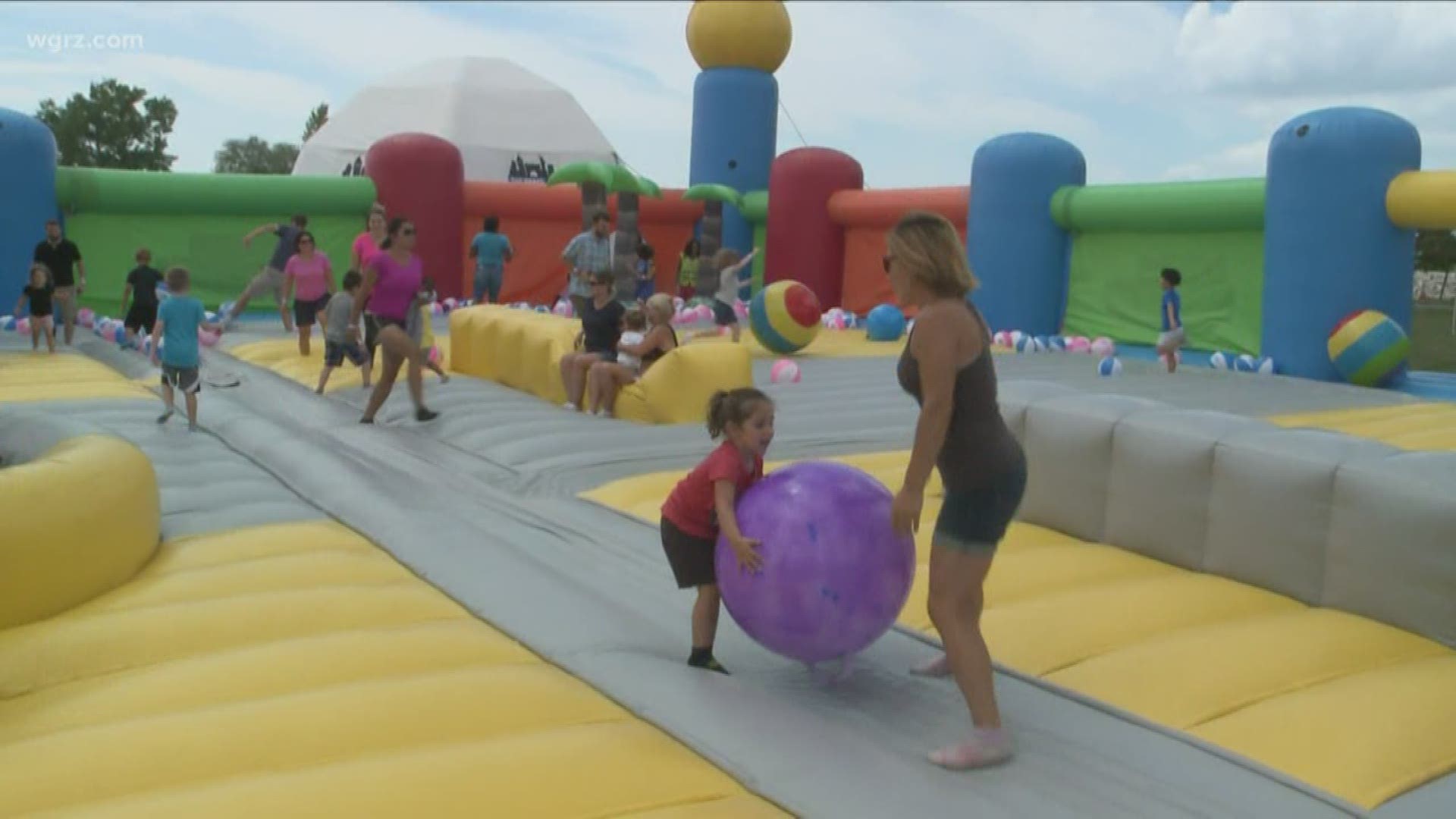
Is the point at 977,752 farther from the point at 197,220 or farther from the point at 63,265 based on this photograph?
the point at 197,220

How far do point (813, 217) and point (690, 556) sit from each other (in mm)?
12347

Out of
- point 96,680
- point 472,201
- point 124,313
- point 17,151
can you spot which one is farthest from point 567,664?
point 472,201

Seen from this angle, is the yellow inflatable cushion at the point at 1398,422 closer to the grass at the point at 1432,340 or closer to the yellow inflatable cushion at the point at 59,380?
the grass at the point at 1432,340

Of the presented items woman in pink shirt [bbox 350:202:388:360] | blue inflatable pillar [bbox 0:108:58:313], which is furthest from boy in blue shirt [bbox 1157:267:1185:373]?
blue inflatable pillar [bbox 0:108:58:313]

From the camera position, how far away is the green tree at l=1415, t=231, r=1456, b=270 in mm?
16484

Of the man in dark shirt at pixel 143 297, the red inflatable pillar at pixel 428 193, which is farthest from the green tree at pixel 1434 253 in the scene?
the man in dark shirt at pixel 143 297

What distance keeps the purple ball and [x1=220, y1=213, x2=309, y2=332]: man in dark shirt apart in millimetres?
9018

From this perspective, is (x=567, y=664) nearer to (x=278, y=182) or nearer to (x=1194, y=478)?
(x=1194, y=478)

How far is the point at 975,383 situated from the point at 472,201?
12961mm

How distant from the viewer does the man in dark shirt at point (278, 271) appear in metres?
11.1

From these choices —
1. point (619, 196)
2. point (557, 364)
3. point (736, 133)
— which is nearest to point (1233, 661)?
point (557, 364)

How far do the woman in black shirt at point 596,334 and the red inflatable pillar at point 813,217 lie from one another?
8323 mm

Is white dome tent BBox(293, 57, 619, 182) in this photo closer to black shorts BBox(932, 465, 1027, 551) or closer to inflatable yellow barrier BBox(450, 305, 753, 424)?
inflatable yellow barrier BBox(450, 305, 753, 424)

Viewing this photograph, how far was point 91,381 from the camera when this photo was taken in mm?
7664
